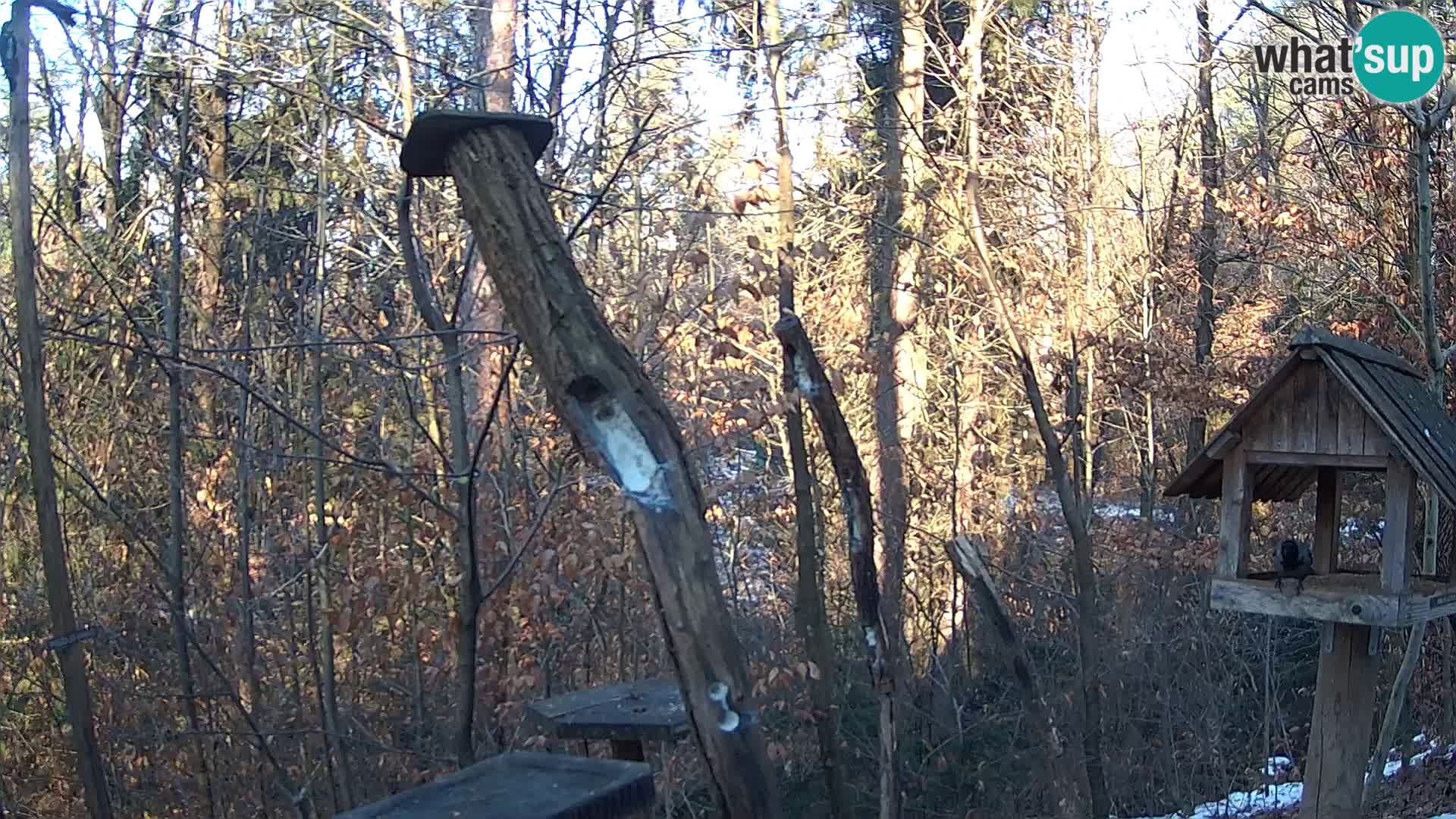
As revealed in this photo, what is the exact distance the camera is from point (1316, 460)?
3.93 m

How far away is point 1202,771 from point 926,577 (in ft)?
8.32

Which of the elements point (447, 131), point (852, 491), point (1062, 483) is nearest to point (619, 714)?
point (852, 491)

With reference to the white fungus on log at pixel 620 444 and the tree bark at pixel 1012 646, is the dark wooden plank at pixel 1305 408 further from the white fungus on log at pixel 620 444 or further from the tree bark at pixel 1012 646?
the white fungus on log at pixel 620 444

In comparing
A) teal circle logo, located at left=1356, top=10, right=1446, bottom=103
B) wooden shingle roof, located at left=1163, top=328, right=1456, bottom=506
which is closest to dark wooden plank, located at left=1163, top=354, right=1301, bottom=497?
wooden shingle roof, located at left=1163, top=328, right=1456, bottom=506

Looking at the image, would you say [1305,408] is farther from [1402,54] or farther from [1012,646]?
[1402,54]

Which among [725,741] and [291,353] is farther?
[291,353]

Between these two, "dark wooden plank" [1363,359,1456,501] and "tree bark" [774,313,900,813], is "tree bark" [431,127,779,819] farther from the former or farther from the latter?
"dark wooden plank" [1363,359,1456,501]

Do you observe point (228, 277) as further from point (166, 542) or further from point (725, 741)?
point (725, 741)

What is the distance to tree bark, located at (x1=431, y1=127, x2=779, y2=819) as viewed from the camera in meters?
2.81

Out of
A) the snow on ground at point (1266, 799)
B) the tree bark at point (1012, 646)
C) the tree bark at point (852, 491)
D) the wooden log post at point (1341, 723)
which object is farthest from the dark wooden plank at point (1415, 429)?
the snow on ground at point (1266, 799)

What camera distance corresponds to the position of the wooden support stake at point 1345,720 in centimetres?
415

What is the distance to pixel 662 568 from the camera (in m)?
2.80

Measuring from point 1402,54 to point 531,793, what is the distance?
593cm

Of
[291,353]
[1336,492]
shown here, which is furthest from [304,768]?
[1336,492]
